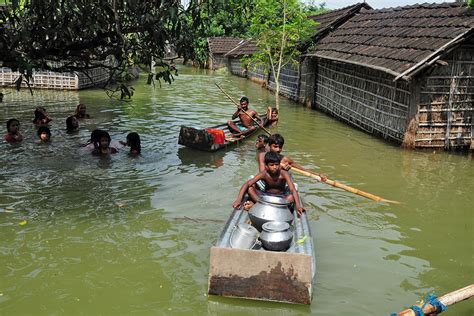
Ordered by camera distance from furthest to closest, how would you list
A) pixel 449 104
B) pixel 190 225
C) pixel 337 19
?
pixel 337 19, pixel 449 104, pixel 190 225

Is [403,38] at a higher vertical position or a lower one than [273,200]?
higher

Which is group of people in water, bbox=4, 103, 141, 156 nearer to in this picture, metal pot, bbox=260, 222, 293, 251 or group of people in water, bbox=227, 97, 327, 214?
group of people in water, bbox=227, 97, 327, 214

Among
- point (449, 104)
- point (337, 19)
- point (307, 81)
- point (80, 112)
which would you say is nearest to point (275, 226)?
point (449, 104)

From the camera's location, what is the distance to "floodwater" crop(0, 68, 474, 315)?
568 cm

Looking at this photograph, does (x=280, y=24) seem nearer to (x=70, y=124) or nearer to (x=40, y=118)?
(x=70, y=124)

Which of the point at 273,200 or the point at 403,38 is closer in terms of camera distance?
the point at 273,200

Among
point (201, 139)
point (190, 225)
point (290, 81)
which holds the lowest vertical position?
point (190, 225)

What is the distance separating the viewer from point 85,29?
8.28 m

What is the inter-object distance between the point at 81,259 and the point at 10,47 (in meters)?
3.45

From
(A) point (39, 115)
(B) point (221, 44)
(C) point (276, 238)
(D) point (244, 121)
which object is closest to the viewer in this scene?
(C) point (276, 238)

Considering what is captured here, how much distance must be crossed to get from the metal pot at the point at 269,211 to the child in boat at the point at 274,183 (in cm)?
37

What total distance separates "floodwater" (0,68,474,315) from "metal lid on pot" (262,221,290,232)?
87 centimetres

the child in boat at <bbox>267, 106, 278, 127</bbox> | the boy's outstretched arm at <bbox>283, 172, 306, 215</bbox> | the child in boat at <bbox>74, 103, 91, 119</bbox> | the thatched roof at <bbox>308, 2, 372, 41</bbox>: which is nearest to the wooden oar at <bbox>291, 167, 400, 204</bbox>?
the boy's outstretched arm at <bbox>283, 172, 306, 215</bbox>

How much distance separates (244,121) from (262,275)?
9946mm
